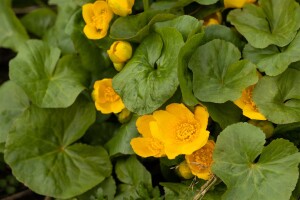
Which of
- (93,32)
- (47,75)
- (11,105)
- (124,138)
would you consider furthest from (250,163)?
(11,105)

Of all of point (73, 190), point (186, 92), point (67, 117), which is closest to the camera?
point (186, 92)

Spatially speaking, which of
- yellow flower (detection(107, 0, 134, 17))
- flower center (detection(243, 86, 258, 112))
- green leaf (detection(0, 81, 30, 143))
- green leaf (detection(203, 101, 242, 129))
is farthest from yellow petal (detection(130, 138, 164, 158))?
green leaf (detection(0, 81, 30, 143))

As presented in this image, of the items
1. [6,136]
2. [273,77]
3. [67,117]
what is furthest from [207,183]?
[6,136]

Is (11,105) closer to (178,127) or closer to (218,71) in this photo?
(178,127)

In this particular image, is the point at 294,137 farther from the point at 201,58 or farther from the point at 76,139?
the point at 76,139

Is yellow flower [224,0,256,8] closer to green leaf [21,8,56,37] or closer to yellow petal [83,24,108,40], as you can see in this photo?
yellow petal [83,24,108,40]
